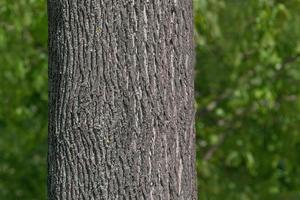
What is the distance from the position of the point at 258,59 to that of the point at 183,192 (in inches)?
200

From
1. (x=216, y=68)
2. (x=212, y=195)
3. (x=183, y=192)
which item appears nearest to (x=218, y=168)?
(x=212, y=195)

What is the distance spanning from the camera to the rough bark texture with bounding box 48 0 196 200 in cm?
307

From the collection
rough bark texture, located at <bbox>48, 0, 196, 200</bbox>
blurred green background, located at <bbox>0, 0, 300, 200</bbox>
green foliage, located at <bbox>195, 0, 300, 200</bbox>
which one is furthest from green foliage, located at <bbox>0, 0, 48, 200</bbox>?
rough bark texture, located at <bbox>48, 0, 196, 200</bbox>

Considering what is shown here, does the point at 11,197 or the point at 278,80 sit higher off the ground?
the point at 278,80

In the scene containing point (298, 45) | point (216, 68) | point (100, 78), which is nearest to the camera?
point (100, 78)

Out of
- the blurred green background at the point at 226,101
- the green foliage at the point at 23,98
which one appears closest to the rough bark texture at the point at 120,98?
the green foliage at the point at 23,98

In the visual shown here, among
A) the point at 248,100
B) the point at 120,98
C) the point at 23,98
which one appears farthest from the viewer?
the point at 23,98

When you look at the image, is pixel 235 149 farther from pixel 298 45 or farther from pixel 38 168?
pixel 38 168

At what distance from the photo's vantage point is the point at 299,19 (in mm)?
8109

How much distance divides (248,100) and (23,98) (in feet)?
6.45

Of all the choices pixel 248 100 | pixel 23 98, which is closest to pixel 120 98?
pixel 248 100

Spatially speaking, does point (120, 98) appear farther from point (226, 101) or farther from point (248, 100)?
point (226, 101)

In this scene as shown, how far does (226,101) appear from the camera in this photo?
8430 millimetres

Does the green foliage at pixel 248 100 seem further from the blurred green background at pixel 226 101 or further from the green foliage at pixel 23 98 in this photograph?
the green foliage at pixel 23 98
